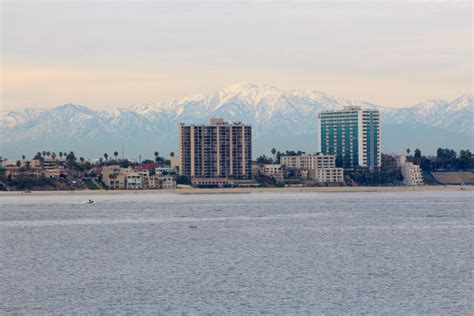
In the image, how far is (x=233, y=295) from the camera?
2351 inches

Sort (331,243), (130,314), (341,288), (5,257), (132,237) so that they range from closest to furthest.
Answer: (130,314), (341,288), (5,257), (331,243), (132,237)

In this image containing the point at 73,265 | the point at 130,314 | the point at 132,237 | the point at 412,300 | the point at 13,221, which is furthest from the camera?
the point at 13,221

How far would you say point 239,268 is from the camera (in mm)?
73000

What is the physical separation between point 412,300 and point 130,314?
1483 centimetres

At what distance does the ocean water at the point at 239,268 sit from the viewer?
2235 inches

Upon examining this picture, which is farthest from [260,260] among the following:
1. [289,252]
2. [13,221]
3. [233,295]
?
[13,221]

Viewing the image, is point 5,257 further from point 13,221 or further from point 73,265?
point 13,221

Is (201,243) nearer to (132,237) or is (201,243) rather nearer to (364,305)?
(132,237)

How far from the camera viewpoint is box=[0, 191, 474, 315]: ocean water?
186 feet

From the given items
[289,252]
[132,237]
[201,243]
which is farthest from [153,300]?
[132,237]

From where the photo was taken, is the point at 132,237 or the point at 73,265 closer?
the point at 73,265

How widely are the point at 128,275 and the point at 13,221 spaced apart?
74779mm

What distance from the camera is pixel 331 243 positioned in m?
94.1

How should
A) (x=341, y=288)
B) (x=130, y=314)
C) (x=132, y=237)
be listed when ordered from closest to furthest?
(x=130, y=314), (x=341, y=288), (x=132, y=237)
